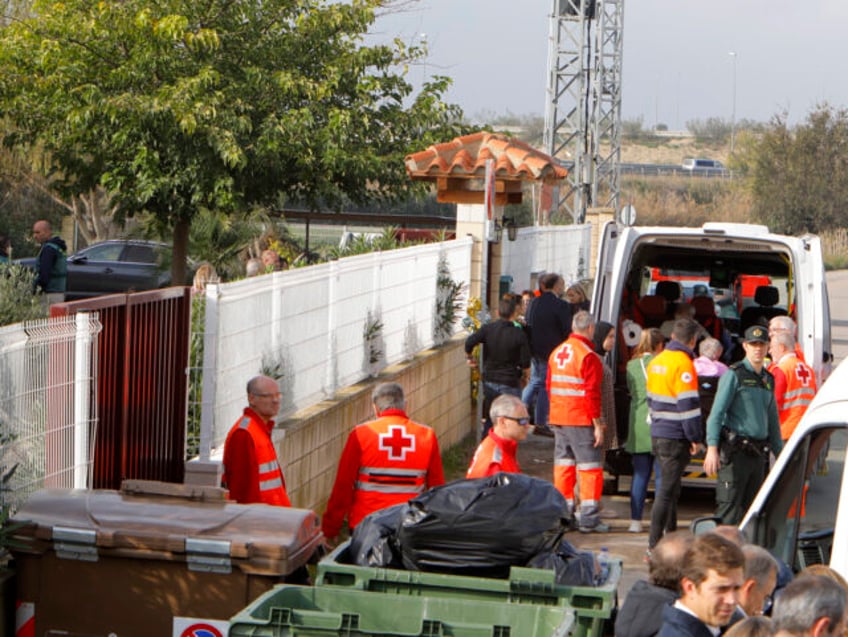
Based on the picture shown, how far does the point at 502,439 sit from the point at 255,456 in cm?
146

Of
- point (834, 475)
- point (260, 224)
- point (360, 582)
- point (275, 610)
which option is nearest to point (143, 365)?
point (360, 582)

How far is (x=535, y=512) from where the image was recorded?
566 cm

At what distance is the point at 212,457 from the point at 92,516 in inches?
105

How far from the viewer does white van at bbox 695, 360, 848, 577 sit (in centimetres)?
539

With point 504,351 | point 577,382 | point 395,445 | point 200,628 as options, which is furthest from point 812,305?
point 200,628

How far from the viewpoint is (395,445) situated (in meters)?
7.29

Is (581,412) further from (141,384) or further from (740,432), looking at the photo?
(141,384)

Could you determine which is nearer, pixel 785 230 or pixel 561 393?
pixel 561 393

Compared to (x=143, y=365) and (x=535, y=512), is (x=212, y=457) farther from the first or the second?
(x=535, y=512)

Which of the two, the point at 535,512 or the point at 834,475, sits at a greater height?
the point at 535,512

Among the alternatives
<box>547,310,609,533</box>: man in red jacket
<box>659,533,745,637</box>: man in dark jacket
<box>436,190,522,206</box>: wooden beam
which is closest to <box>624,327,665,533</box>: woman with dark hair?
<box>547,310,609,533</box>: man in red jacket

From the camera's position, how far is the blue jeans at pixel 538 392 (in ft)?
48.9

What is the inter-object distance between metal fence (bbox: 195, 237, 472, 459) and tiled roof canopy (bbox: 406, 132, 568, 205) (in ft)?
4.00

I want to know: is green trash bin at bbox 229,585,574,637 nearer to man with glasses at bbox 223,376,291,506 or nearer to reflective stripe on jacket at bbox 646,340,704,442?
man with glasses at bbox 223,376,291,506
